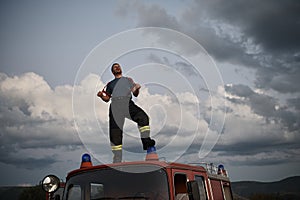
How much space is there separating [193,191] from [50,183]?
243 centimetres

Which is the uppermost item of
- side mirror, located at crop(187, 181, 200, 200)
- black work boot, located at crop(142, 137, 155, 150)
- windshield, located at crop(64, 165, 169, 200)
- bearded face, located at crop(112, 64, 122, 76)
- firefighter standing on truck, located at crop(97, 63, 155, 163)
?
bearded face, located at crop(112, 64, 122, 76)

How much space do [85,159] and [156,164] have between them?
1.54m

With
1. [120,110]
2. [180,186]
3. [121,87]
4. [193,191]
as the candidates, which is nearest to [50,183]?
[120,110]

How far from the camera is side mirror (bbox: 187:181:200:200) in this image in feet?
17.1

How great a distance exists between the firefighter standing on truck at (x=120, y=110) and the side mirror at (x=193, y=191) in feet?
4.74

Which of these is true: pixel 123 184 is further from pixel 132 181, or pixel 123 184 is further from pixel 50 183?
pixel 50 183

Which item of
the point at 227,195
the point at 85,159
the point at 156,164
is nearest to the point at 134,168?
the point at 156,164

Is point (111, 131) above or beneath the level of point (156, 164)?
above

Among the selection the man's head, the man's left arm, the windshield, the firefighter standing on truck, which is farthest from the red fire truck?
the man's head

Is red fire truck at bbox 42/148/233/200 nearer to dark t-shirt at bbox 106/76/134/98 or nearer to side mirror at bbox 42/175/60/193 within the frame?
side mirror at bbox 42/175/60/193

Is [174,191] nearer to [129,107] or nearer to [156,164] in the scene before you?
[156,164]

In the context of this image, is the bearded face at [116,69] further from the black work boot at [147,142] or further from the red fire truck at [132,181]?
the red fire truck at [132,181]

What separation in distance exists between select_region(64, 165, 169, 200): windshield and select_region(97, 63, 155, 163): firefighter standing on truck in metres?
0.84

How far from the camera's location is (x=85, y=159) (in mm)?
6473
